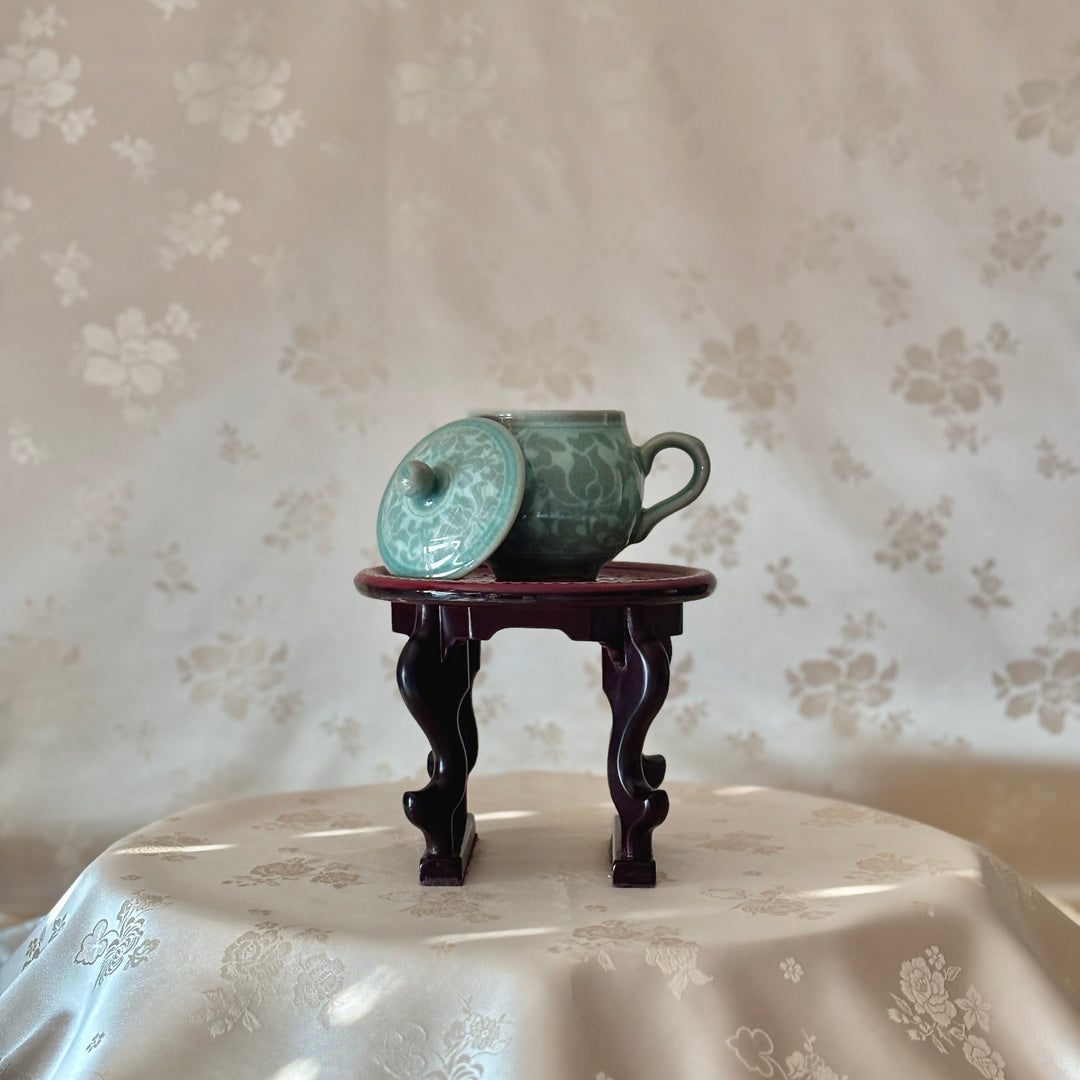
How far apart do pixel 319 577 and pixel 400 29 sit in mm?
944

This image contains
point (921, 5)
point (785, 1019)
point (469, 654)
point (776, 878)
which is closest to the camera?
point (785, 1019)

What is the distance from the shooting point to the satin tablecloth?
41.6 inches

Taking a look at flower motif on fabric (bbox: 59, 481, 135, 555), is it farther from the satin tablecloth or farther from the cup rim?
the cup rim

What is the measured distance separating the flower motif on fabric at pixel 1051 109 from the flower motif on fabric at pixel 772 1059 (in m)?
1.63

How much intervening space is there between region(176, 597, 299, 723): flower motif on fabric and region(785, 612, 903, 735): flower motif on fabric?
A: 35.3 inches

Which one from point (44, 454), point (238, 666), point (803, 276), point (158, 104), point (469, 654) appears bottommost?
point (238, 666)

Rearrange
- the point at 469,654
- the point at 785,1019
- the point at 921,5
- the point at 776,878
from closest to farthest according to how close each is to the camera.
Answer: the point at 785,1019, the point at 776,878, the point at 469,654, the point at 921,5

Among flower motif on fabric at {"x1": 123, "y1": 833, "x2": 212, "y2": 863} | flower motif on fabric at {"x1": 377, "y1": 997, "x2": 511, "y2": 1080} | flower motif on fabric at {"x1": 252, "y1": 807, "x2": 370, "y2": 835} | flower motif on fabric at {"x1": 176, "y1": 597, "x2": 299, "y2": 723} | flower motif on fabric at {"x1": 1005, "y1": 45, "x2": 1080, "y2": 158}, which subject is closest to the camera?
flower motif on fabric at {"x1": 377, "y1": 997, "x2": 511, "y2": 1080}

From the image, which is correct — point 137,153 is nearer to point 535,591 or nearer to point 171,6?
point 171,6

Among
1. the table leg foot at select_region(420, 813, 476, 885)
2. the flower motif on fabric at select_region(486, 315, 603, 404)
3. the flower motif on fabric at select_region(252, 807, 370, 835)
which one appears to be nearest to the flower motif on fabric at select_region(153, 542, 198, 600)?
the flower motif on fabric at select_region(486, 315, 603, 404)

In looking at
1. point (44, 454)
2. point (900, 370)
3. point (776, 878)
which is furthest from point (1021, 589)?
point (44, 454)

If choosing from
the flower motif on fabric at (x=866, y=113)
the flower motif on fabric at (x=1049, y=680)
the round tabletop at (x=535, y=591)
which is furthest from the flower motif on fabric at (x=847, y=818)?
the flower motif on fabric at (x=866, y=113)

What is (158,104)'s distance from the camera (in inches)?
85.9

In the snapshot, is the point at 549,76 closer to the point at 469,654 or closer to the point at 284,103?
the point at 284,103
